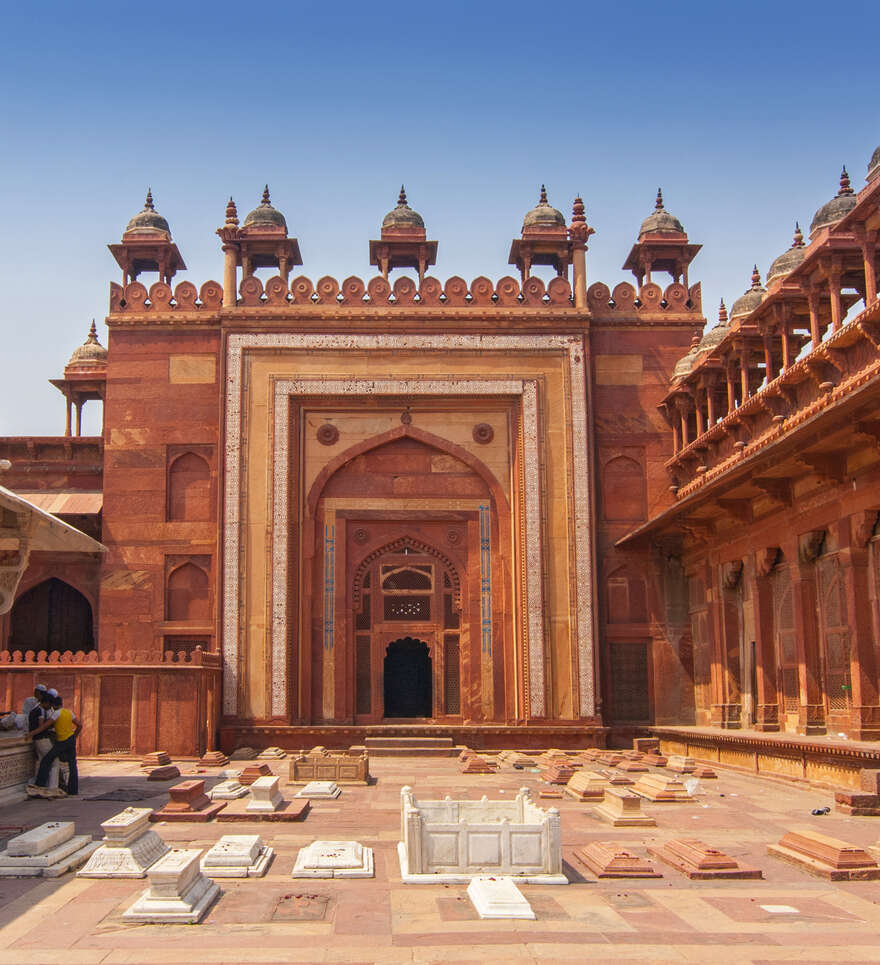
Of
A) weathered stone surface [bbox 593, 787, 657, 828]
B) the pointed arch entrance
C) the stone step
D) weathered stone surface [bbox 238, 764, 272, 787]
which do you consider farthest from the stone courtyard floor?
the pointed arch entrance

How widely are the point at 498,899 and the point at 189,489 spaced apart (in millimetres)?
14504

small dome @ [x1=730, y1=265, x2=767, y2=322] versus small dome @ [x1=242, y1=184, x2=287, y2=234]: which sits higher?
small dome @ [x1=242, y1=184, x2=287, y2=234]

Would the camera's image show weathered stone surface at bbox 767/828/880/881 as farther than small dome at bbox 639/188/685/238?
No

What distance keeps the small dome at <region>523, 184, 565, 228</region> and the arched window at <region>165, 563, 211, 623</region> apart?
8.66 metres

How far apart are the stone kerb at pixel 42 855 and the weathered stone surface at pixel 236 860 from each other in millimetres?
920

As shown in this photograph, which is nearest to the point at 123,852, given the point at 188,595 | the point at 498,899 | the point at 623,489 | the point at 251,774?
the point at 498,899

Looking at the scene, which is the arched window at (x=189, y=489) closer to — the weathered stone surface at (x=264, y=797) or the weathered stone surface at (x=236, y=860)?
the weathered stone surface at (x=264, y=797)

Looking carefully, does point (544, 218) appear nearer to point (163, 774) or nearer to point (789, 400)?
point (789, 400)

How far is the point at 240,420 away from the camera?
2000cm

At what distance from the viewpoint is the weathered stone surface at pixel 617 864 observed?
7.76 meters

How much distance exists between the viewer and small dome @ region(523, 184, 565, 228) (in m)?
21.5

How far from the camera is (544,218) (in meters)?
21.6

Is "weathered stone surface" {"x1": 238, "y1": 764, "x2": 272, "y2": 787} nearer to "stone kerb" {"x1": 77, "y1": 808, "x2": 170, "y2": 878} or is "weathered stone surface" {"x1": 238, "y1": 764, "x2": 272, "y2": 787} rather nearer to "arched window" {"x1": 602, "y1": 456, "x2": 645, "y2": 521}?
"stone kerb" {"x1": 77, "y1": 808, "x2": 170, "y2": 878}

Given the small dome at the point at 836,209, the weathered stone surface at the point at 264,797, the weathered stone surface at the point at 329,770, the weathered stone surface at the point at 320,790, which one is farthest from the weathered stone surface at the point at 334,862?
the small dome at the point at 836,209
